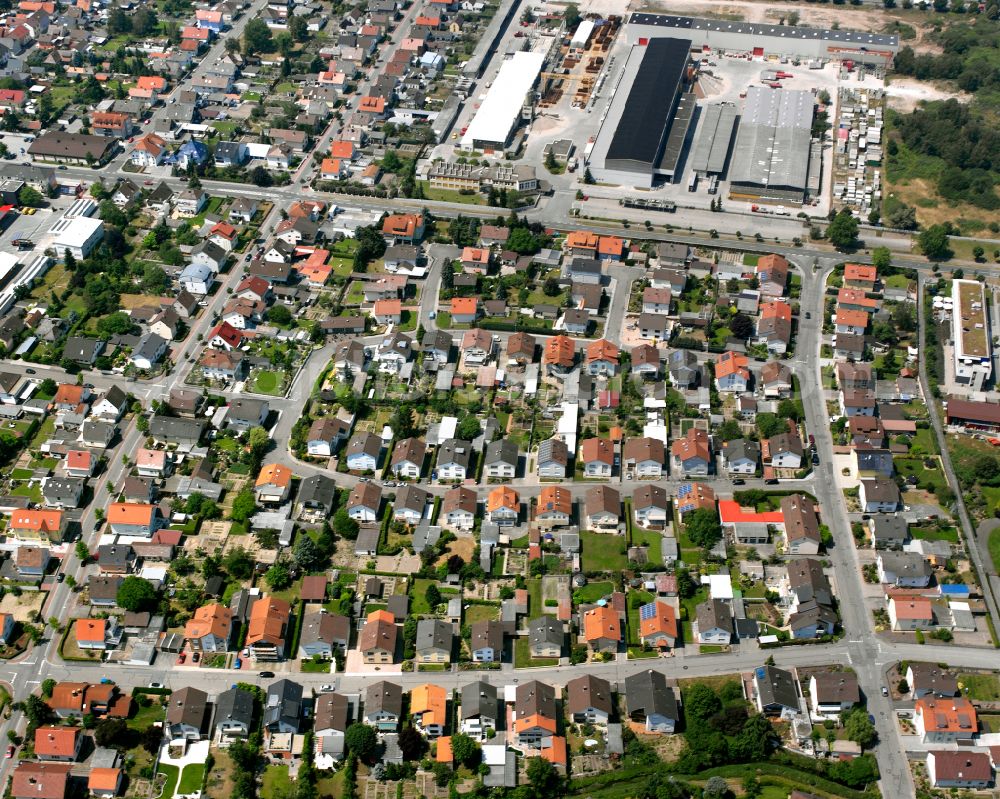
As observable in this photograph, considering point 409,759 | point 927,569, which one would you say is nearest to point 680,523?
point 927,569

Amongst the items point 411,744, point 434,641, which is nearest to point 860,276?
point 434,641

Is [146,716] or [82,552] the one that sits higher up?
[82,552]

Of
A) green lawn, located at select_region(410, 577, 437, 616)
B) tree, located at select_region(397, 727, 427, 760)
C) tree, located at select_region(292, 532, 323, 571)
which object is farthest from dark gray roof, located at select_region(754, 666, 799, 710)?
tree, located at select_region(292, 532, 323, 571)

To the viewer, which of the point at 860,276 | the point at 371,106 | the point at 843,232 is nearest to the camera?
the point at 860,276

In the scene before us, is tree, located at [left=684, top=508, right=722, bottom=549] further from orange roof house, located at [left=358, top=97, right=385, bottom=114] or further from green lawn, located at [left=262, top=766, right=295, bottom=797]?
orange roof house, located at [left=358, top=97, right=385, bottom=114]

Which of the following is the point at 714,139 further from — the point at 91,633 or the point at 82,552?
the point at 91,633

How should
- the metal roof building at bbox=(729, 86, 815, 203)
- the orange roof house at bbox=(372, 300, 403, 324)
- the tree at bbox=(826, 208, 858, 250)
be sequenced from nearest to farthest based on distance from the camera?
the orange roof house at bbox=(372, 300, 403, 324) → the tree at bbox=(826, 208, 858, 250) → the metal roof building at bbox=(729, 86, 815, 203)

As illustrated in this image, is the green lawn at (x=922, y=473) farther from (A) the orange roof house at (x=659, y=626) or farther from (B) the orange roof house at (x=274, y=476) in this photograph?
(B) the orange roof house at (x=274, y=476)
